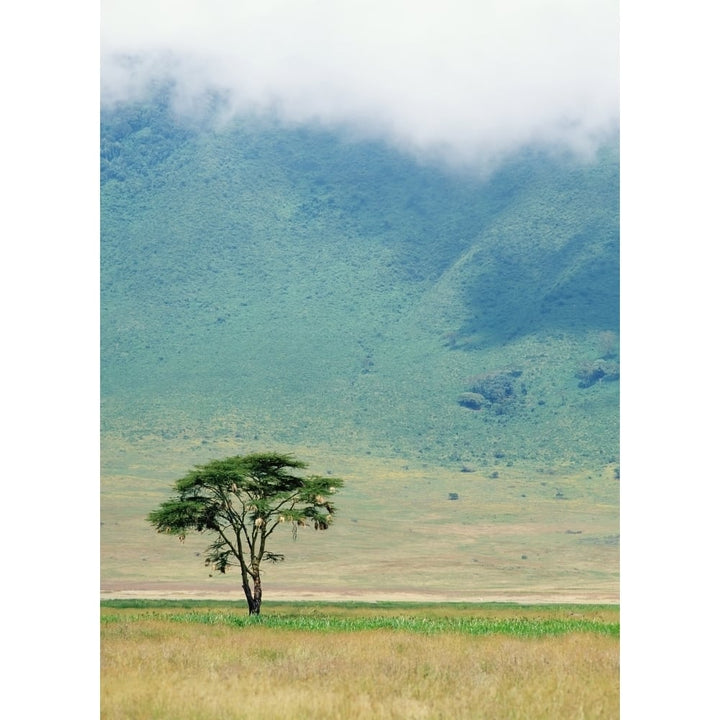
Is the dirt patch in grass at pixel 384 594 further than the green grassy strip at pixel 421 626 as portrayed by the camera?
Yes

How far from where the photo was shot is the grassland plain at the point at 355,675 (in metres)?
12.1

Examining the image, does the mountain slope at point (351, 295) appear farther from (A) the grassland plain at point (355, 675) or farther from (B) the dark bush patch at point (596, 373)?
(A) the grassland plain at point (355, 675)

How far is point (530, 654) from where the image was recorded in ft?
55.7

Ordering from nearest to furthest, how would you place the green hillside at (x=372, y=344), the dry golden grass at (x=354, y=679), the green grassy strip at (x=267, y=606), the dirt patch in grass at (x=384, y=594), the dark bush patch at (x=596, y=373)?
1. the dry golden grass at (x=354, y=679)
2. the green grassy strip at (x=267, y=606)
3. the dirt patch in grass at (x=384, y=594)
4. the green hillside at (x=372, y=344)
5. the dark bush patch at (x=596, y=373)

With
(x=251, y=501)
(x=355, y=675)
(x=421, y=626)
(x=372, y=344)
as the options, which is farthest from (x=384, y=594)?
(x=355, y=675)

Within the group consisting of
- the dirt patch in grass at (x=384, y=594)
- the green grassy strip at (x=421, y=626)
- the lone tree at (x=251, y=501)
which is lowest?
the dirt patch in grass at (x=384, y=594)

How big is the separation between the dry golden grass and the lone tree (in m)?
10.7

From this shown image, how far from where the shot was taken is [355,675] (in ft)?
46.2

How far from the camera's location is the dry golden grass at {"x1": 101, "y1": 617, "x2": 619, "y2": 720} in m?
12.1

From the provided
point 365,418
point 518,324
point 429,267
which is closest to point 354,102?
point 429,267

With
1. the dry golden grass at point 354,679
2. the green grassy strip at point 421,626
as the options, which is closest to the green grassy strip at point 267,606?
the green grassy strip at point 421,626

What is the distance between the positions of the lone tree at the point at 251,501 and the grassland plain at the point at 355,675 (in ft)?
29.0

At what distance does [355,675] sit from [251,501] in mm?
16820

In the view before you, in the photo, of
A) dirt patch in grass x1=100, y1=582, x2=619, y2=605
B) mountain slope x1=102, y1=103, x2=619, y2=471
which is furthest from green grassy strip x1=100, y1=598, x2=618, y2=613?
mountain slope x1=102, y1=103, x2=619, y2=471
